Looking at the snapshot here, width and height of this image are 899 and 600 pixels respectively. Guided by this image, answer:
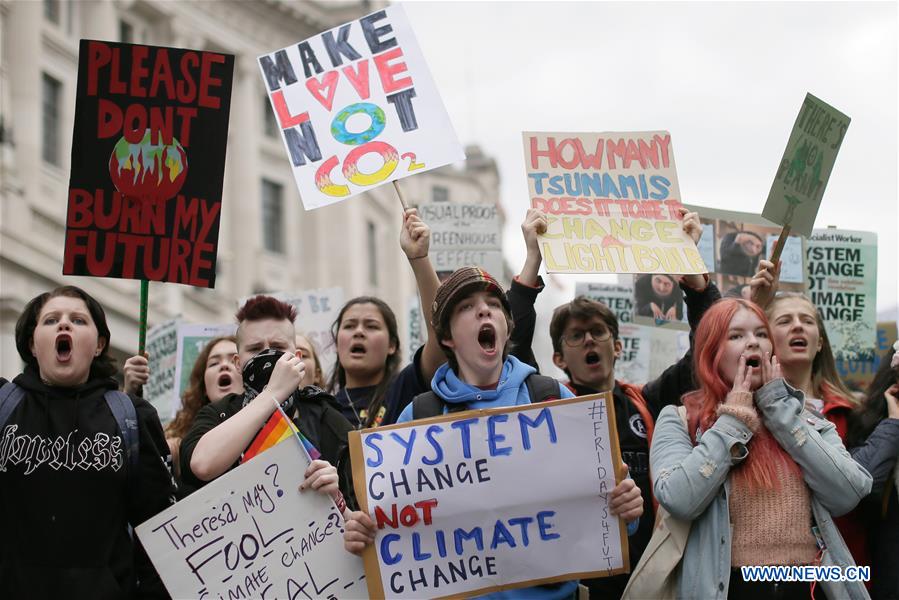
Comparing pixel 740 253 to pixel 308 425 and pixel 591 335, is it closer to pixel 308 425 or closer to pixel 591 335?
pixel 591 335

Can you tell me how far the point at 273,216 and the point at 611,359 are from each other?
30.1 m

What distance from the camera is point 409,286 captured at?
4550cm

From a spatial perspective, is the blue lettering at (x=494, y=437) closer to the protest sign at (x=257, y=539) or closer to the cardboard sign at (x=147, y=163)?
the protest sign at (x=257, y=539)

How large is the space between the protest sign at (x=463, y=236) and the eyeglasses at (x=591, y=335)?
12.0 ft

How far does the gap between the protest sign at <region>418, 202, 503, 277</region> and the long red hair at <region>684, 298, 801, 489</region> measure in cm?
487

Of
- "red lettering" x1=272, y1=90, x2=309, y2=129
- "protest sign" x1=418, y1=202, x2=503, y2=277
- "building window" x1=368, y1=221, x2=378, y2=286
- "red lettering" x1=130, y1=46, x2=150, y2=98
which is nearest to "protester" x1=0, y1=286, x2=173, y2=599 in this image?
"red lettering" x1=130, y1=46, x2=150, y2=98

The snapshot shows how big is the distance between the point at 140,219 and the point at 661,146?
240 centimetres

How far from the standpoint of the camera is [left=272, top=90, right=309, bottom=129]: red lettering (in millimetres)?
5812

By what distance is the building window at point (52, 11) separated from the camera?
82.5 ft

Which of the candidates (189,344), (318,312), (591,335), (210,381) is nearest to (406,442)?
(591,335)

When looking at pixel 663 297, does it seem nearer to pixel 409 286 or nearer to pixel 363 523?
pixel 363 523

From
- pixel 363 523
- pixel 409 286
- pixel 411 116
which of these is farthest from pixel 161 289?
pixel 363 523

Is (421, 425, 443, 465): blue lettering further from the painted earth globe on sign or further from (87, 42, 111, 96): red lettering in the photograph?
(87, 42, 111, 96): red lettering

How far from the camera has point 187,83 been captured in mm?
5387
